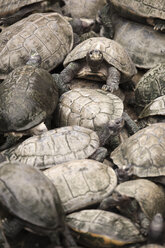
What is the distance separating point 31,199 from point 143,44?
4.24 meters

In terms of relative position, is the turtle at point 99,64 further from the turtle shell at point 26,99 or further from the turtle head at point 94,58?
the turtle shell at point 26,99

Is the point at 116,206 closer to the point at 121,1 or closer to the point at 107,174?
the point at 107,174

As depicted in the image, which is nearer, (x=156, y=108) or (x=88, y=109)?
(x=88, y=109)

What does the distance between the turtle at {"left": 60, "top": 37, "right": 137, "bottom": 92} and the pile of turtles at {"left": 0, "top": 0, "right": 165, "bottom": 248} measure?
2 cm

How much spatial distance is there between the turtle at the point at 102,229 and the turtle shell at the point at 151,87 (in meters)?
2.51

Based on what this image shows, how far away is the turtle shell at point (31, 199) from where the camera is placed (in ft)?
10.8

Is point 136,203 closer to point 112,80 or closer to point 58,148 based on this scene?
point 58,148

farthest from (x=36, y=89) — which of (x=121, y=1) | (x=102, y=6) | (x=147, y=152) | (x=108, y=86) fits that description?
(x=102, y=6)

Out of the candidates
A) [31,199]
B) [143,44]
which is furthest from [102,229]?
[143,44]

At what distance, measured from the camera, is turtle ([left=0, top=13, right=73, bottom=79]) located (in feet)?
19.3

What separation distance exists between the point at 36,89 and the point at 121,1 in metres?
2.77

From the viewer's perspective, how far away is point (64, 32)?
6.49 m

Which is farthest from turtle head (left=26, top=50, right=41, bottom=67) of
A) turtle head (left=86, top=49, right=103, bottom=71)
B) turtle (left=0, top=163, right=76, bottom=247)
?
turtle (left=0, top=163, right=76, bottom=247)

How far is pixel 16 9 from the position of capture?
7.05 m
